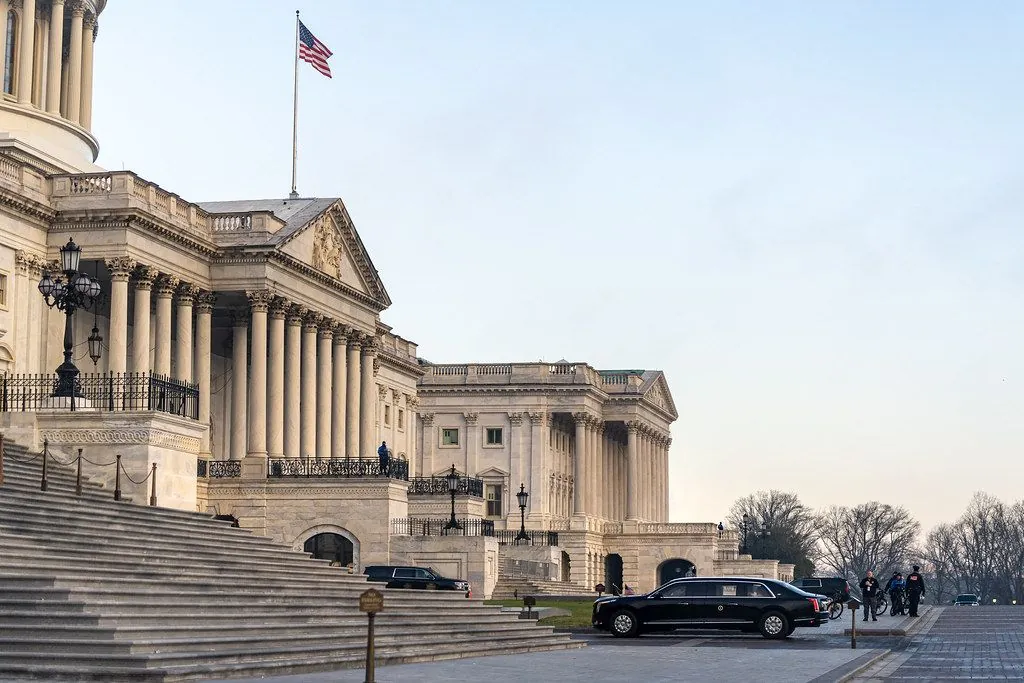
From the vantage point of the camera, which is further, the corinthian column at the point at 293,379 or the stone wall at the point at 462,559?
the corinthian column at the point at 293,379

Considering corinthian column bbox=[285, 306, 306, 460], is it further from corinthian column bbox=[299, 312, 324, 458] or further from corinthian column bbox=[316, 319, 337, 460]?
corinthian column bbox=[316, 319, 337, 460]

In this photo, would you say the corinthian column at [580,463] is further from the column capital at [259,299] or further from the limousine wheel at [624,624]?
the limousine wheel at [624,624]

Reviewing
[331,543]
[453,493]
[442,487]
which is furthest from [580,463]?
[331,543]

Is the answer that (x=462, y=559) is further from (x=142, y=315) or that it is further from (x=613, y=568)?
(x=613, y=568)

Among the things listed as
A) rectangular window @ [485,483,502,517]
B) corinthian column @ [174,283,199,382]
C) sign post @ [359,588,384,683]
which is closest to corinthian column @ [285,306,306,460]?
corinthian column @ [174,283,199,382]

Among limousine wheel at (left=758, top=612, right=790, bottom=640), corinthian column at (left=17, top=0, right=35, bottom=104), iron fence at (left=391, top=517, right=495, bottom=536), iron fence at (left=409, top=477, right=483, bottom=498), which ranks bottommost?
limousine wheel at (left=758, top=612, right=790, bottom=640)

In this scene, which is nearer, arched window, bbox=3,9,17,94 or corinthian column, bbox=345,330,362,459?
arched window, bbox=3,9,17,94

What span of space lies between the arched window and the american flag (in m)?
12.3

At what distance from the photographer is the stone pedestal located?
41.9m

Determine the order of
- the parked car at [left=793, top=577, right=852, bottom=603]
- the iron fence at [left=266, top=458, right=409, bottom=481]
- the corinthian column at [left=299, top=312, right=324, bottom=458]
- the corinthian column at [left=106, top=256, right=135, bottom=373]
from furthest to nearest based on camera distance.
Result: the parked car at [left=793, top=577, right=852, bottom=603]
the corinthian column at [left=299, top=312, right=324, bottom=458]
the iron fence at [left=266, top=458, right=409, bottom=481]
the corinthian column at [left=106, top=256, right=135, bottom=373]

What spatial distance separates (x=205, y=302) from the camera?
67188 mm

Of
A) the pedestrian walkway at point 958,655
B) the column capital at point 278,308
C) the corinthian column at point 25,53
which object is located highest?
the corinthian column at point 25,53

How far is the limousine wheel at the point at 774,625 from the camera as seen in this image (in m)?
45.1

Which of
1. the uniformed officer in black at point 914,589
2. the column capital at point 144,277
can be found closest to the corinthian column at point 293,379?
the column capital at point 144,277
